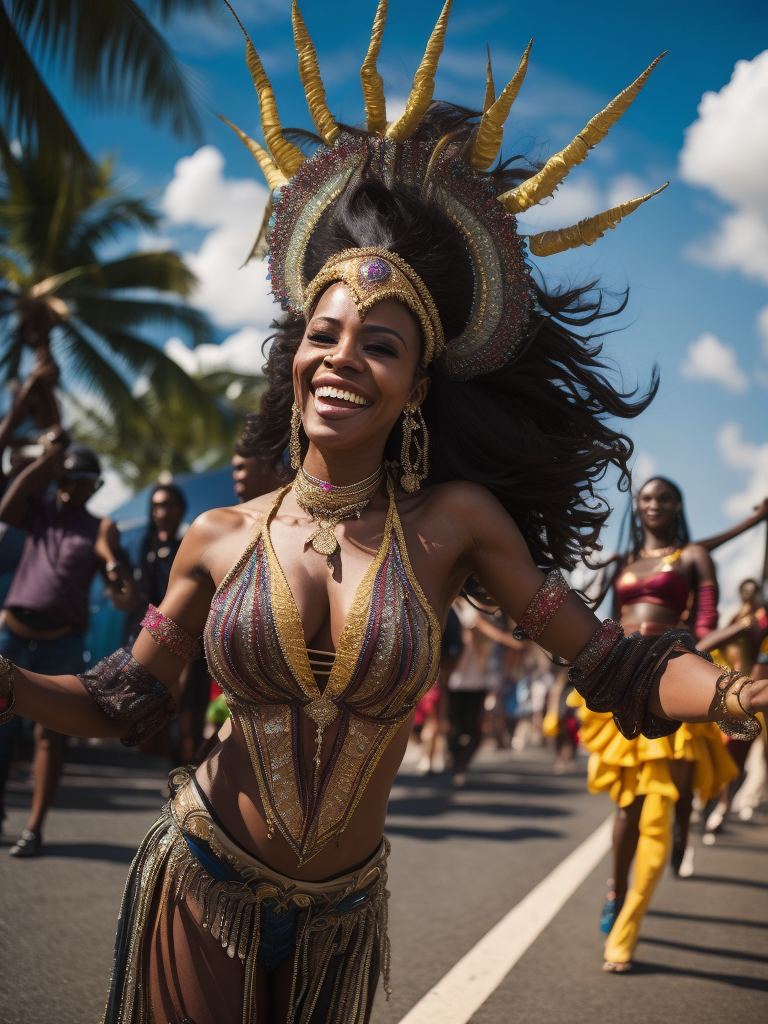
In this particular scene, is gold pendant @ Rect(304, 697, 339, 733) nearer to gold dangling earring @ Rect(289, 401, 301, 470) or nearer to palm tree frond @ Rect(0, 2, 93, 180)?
gold dangling earring @ Rect(289, 401, 301, 470)

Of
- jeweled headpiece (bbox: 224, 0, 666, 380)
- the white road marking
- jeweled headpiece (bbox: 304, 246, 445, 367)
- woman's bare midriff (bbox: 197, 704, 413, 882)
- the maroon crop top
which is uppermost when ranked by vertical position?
jeweled headpiece (bbox: 224, 0, 666, 380)

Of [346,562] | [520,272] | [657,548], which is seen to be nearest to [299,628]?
[346,562]

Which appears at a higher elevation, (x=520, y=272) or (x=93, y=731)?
(x=520, y=272)

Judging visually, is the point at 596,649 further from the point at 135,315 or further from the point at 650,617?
the point at 135,315

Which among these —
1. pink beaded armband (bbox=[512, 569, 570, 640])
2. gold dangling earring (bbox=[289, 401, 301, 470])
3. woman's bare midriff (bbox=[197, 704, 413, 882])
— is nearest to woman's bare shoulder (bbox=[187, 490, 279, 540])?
gold dangling earring (bbox=[289, 401, 301, 470])

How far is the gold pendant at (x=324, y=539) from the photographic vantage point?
264 cm

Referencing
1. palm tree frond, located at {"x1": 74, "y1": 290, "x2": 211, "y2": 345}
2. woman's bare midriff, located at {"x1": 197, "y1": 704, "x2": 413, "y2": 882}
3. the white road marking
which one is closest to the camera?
woman's bare midriff, located at {"x1": 197, "y1": 704, "x2": 413, "y2": 882}

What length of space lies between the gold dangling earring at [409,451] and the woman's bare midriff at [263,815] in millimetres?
576

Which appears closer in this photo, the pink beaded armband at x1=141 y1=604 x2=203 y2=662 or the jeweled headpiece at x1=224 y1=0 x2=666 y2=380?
the pink beaded armband at x1=141 y1=604 x2=203 y2=662

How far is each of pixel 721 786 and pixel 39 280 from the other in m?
18.4

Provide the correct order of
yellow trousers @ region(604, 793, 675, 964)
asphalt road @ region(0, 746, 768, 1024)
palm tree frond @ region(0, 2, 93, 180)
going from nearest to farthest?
asphalt road @ region(0, 746, 768, 1024) → yellow trousers @ region(604, 793, 675, 964) → palm tree frond @ region(0, 2, 93, 180)

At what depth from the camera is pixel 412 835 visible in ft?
26.7

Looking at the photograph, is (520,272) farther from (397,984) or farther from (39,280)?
(39,280)

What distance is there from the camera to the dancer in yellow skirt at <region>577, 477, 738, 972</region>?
5.33 m
